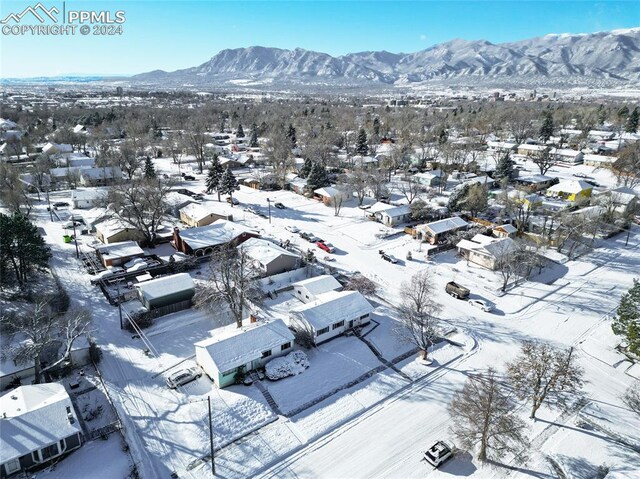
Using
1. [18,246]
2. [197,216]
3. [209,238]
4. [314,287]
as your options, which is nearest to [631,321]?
[314,287]

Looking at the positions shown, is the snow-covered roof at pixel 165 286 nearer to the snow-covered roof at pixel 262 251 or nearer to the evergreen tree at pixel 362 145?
the snow-covered roof at pixel 262 251

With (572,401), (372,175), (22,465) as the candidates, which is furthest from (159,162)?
(572,401)

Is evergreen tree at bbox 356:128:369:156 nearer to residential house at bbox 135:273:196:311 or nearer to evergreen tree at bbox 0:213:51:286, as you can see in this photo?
residential house at bbox 135:273:196:311

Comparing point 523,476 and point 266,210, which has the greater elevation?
point 266,210

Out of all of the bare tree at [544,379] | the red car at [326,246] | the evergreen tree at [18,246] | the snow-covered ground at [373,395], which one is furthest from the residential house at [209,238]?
the bare tree at [544,379]

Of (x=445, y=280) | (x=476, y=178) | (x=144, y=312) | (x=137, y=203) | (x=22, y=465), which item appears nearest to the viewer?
(x=22, y=465)

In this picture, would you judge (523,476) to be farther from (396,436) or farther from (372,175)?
(372,175)
